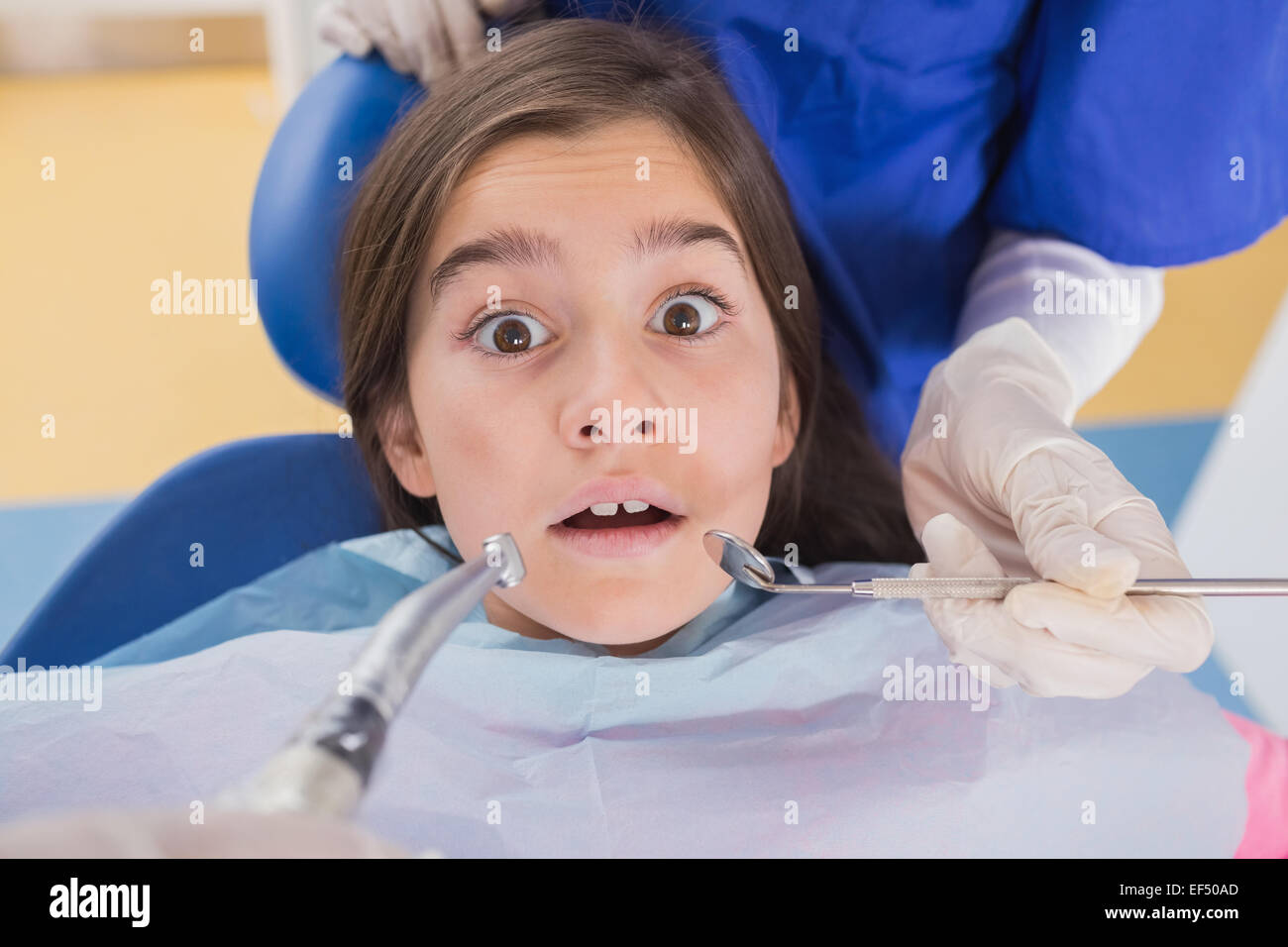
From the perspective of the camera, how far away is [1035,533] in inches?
32.0

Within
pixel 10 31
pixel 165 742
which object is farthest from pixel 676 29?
pixel 10 31

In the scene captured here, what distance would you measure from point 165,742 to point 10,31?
8.71 ft

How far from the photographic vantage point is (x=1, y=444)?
1916 millimetres

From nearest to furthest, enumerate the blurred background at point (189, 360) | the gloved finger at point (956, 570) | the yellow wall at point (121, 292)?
the gloved finger at point (956, 570) < the blurred background at point (189, 360) < the yellow wall at point (121, 292)

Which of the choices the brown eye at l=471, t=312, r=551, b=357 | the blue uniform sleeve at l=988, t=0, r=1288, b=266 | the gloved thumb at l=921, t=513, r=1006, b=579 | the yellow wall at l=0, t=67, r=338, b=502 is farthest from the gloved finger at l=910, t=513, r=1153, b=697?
the yellow wall at l=0, t=67, r=338, b=502

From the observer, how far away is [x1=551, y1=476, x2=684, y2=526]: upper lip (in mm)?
833

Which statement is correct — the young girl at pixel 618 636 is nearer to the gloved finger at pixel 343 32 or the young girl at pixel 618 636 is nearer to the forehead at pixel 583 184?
the forehead at pixel 583 184

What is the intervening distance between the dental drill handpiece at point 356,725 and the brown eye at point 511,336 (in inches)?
12.8

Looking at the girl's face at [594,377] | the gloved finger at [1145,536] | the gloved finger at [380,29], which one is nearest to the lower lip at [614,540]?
the girl's face at [594,377]

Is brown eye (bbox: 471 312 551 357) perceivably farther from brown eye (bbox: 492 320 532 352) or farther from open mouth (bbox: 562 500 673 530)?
open mouth (bbox: 562 500 673 530)

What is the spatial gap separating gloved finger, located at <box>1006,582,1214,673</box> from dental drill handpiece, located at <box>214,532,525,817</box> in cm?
39

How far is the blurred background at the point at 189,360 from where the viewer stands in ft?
5.50

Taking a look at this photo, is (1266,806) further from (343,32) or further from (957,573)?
(343,32)

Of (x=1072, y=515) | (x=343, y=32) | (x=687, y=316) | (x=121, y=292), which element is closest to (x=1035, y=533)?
(x=1072, y=515)
